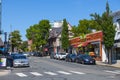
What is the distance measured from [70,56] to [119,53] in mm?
12187

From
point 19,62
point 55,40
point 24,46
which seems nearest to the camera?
point 19,62

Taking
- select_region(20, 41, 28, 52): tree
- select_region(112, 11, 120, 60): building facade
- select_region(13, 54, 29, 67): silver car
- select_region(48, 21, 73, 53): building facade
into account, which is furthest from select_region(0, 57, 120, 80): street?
select_region(20, 41, 28, 52): tree

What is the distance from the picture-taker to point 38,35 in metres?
107

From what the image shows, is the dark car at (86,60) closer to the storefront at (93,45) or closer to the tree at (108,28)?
the tree at (108,28)

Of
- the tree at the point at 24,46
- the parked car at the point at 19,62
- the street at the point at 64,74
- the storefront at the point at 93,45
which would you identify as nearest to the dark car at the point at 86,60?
the storefront at the point at 93,45

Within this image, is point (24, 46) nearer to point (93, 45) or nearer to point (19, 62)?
point (93, 45)

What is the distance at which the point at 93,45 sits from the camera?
6341 centimetres

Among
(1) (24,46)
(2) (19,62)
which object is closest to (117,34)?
(2) (19,62)

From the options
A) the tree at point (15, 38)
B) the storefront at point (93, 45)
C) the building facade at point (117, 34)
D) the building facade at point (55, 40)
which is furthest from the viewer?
the tree at point (15, 38)

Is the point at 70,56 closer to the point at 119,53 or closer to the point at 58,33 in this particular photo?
the point at 119,53

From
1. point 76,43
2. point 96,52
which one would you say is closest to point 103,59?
point 96,52

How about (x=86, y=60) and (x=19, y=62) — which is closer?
(x=19, y=62)

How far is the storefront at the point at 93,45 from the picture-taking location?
58.0 meters

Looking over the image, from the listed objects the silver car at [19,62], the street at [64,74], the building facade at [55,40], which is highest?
the building facade at [55,40]
